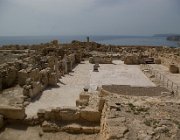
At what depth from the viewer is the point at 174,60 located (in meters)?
28.1

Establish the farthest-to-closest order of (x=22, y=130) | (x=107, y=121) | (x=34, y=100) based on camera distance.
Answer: (x=34, y=100)
(x=22, y=130)
(x=107, y=121)

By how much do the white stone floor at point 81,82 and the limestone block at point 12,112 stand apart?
28.4 inches

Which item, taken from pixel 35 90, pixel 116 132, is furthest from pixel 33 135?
pixel 35 90

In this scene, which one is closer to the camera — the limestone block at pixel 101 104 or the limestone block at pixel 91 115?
the limestone block at pixel 101 104

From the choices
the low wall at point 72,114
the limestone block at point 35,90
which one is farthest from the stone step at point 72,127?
the limestone block at point 35,90

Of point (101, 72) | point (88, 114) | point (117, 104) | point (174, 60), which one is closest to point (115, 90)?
point (88, 114)

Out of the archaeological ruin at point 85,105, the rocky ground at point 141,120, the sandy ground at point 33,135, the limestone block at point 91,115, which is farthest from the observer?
the limestone block at point 91,115

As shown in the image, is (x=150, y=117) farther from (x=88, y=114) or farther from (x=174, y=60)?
(x=174, y=60)

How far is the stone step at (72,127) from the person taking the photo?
1051 cm

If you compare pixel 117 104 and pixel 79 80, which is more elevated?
pixel 117 104

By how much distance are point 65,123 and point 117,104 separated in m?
2.60

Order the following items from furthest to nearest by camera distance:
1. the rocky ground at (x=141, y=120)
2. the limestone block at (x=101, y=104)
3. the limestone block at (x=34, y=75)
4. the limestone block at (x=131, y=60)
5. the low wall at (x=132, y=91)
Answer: the limestone block at (x=131, y=60) < the limestone block at (x=34, y=75) < the low wall at (x=132, y=91) < the limestone block at (x=101, y=104) < the rocky ground at (x=141, y=120)

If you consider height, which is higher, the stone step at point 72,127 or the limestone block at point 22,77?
the limestone block at point 22,77

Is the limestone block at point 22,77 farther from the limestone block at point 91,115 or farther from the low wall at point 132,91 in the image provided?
the limestone block at point 91,115
